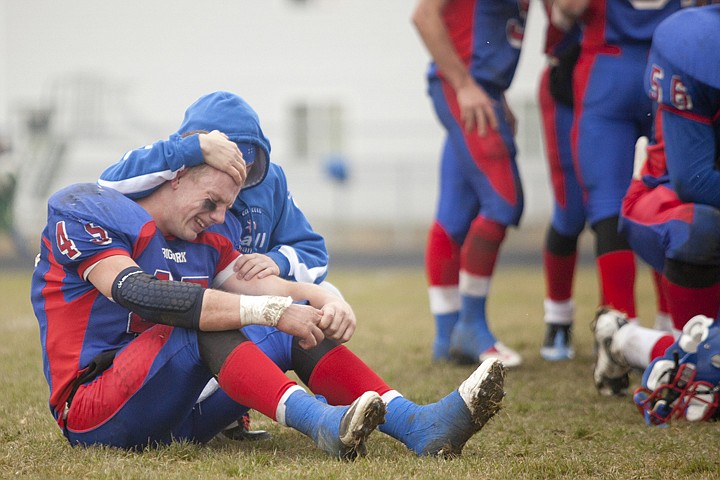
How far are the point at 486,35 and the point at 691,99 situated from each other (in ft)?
5.36

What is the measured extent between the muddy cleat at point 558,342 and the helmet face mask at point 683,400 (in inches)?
68.9

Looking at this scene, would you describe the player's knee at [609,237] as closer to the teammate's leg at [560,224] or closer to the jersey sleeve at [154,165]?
the teammate's leg at [560,224]

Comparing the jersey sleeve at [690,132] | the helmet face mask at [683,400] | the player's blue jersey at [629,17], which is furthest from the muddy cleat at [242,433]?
the player's blue jersey at [629,17]

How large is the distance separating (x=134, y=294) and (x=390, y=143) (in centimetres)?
1837

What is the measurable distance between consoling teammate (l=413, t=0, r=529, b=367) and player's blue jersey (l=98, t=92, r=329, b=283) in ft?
A: 5.49

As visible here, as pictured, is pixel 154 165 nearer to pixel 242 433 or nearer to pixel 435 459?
pixel 242 433

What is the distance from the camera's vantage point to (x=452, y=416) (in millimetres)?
2807

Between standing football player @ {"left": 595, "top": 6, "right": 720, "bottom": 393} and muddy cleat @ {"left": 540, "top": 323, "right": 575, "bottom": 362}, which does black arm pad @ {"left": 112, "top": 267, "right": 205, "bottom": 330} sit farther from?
muddy cleat @ {"left": 540, "top": 323, "right": 575, "bottom": 362}

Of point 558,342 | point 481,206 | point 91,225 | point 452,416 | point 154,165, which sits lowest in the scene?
point 558,342

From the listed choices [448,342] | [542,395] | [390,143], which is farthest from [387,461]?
[390,143]

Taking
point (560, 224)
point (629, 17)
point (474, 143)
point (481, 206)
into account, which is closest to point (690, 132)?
point (629, 17)

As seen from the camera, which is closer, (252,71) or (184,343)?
(184,343)

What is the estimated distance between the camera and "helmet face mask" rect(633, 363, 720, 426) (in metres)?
3.50

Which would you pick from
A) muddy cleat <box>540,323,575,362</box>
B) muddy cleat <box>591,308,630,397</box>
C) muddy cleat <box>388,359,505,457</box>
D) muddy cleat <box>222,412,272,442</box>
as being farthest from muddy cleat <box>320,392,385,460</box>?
muddy cleat <box>540,323,575,362</box>
